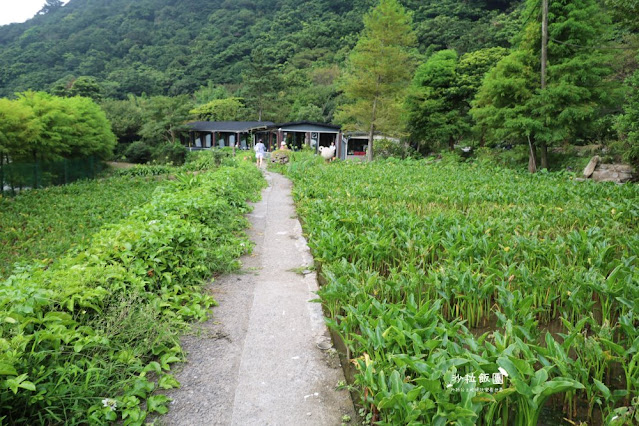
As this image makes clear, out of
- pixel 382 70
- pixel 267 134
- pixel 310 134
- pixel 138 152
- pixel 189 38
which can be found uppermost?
pixel 189 38

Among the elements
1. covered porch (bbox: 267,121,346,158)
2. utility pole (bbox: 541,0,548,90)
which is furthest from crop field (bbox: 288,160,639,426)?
covered porch (bbox: 267,121,346,158)

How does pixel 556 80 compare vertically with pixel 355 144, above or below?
above

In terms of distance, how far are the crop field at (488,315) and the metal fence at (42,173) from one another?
20.2m

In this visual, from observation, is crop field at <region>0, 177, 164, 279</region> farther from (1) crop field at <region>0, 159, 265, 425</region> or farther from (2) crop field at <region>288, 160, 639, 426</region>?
(2) crop field at <region>288, 160, 639, 426</region>

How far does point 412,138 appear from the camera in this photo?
27297 millimetres

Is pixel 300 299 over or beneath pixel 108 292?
beneath

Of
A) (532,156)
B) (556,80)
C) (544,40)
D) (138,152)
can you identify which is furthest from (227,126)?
(556,80)

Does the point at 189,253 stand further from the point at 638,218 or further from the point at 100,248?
the point at 638,218

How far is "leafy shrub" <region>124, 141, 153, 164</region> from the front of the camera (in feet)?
120

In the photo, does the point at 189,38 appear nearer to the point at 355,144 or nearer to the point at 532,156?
the point at 355,144

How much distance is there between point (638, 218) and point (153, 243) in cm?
654

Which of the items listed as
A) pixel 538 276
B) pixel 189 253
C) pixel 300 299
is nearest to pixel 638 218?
pixel 538 276

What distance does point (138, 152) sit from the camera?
36531 millimetres

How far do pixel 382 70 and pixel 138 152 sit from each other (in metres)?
24.0
